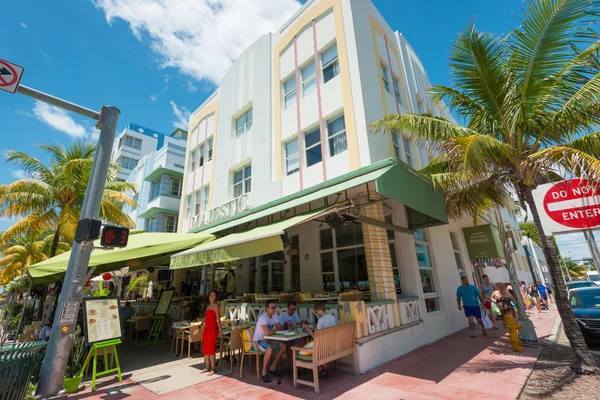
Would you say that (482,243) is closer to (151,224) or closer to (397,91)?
(397,91)

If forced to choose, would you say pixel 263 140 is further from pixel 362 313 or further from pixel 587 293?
pixel 587 293

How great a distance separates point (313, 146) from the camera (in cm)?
1046

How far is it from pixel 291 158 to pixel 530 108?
7.40 m

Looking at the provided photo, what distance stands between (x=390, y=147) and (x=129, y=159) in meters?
45.5

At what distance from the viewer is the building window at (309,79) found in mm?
11164

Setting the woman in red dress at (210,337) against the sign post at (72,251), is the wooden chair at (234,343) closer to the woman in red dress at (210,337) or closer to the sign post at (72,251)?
the woman in red dress at (210,337)

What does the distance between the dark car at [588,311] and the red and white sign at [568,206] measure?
20.6ft

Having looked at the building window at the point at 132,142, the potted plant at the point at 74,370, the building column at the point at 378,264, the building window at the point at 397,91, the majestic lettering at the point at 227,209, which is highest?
the building window at the point at 132,142

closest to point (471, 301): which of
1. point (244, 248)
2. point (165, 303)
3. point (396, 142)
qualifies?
point (396, 142)

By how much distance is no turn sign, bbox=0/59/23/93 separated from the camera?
196 inches

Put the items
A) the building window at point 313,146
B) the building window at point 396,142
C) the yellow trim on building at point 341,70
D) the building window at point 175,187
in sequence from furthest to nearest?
the building window at point 175,187
the building window at point 313,146
the building window at point 396,142
the yellow trim on building at point 341,70

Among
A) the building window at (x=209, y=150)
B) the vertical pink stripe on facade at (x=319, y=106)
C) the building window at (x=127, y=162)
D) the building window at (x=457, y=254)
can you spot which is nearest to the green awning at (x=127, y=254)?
the vertical pink stripe on facade at (x=319, y=106)

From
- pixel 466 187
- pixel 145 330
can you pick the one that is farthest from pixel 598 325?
pixel 145 330

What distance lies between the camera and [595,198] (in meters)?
3.50
